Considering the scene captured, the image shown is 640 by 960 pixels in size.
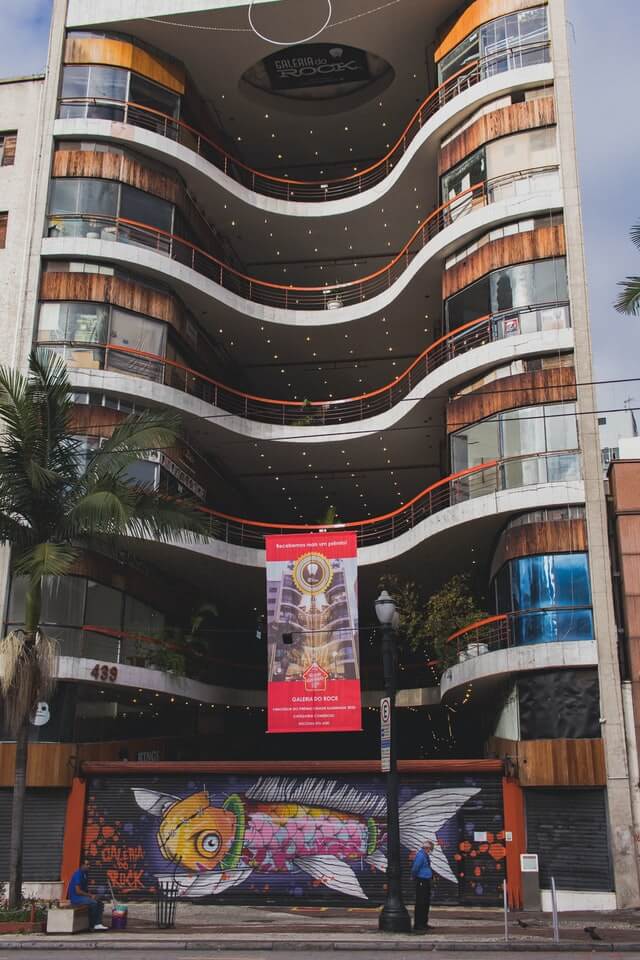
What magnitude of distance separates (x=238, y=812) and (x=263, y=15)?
1090 inches

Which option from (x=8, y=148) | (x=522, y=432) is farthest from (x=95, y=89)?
(x=522, y=432)

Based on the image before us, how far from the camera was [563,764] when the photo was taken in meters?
24.1

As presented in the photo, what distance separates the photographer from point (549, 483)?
1040 inches

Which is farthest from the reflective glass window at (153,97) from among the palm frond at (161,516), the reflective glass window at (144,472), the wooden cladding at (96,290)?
the palm frond at (161,516)

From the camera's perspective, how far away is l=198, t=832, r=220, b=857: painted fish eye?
998 inches

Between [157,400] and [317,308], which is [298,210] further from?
[157,400]

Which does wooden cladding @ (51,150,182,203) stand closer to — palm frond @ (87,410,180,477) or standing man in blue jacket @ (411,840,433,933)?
palm frond @ (87,410,180,477)

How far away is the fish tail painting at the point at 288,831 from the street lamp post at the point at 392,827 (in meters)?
5.12

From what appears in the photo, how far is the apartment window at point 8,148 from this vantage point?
110ft

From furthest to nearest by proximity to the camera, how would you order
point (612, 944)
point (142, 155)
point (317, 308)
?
point (317, 308), point (142, 155), point (612, 944)

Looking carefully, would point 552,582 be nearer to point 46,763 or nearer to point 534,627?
point 534,627

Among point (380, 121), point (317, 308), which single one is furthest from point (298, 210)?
point (380, 121)

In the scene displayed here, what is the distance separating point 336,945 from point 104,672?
1265 cm

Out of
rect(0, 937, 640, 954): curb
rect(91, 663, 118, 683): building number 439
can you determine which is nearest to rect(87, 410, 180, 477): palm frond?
rect(91, 663, 118, 683): building number 439
